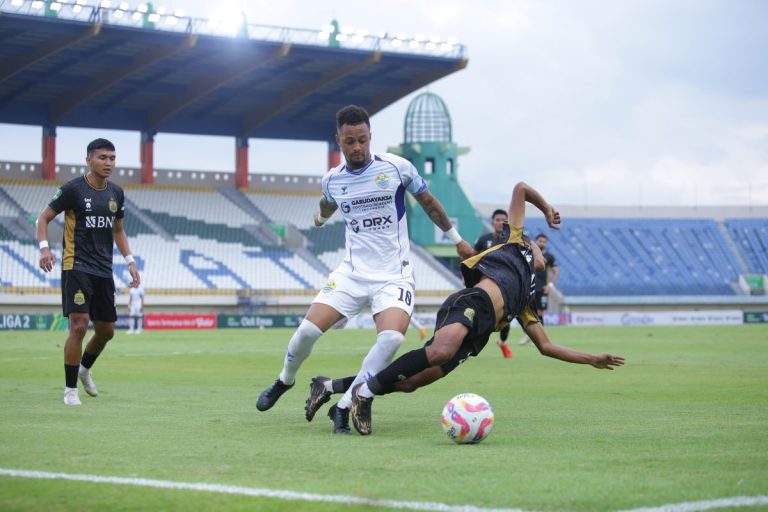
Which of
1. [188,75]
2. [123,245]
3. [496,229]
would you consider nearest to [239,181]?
[188,75]

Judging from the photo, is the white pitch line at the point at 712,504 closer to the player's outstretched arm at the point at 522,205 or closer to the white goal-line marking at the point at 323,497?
the white goal-line marking at the point at 323,497

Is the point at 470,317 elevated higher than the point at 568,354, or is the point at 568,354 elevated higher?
the point at 470,317

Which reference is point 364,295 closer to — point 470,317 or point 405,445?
point 470,317

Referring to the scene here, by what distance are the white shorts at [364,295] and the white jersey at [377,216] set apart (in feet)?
0.17

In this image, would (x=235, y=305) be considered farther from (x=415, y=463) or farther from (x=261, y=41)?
(x=415, y=463)

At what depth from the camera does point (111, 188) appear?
11836 millimetres

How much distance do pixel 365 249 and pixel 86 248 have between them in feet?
11.4

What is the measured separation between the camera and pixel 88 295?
11.4m

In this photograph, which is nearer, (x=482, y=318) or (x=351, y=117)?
(x=482, y=318)

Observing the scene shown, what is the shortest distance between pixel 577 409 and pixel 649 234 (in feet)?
203

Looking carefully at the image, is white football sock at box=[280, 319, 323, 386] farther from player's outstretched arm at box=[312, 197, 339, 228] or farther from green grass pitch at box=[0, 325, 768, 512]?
player's outstretched arm at box=[312, 197, 339, 228]

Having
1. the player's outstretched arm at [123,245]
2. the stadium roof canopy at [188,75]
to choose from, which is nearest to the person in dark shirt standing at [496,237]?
the player's outstretched arm at [123,245]

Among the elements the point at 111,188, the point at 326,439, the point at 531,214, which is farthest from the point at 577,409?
the point at 531,214

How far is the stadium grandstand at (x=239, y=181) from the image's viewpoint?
47094 millimetres
